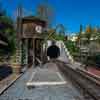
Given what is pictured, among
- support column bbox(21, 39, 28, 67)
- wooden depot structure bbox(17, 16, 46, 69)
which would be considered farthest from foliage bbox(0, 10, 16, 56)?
wooden depot structure bbox(17, 16, 46, 69)

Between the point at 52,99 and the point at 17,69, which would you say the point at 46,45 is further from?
the point at 52,99

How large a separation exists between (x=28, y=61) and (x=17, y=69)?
453 inches


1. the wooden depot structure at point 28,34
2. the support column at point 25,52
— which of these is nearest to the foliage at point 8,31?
the support column at point 25,52

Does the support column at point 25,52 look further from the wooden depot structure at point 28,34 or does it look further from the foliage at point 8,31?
the foliage at point 8,31

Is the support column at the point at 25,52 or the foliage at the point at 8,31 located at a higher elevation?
the foliage at the point at 8,31

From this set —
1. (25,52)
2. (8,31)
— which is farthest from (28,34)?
(8,31)

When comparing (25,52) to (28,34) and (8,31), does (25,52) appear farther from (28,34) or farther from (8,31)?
(8,31)

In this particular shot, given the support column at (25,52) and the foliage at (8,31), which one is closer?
the support column at (25,52)

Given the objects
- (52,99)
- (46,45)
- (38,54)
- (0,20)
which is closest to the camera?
(52,99)

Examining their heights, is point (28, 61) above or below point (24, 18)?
below

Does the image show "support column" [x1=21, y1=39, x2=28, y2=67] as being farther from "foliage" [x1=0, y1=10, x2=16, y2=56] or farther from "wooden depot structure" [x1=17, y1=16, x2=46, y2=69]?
"foliage" [x1=0, y1=10, x2=16, y2=56]

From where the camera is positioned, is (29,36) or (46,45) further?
(46,45)

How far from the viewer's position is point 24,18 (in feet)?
95.2

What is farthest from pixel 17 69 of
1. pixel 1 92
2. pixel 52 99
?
pixel 52 99
